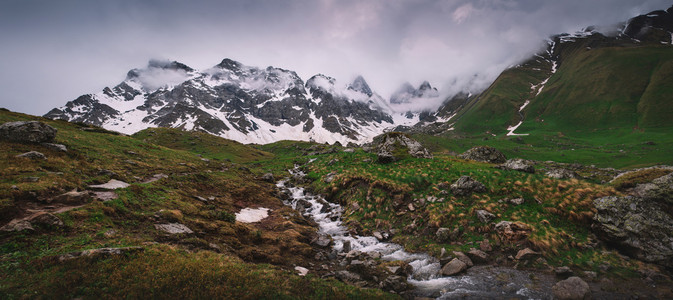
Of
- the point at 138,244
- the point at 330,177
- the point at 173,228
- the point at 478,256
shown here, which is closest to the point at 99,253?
the point at 138,244

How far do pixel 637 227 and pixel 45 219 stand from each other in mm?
32735

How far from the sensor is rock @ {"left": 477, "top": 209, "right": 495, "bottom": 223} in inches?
706

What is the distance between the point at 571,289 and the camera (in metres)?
11.9

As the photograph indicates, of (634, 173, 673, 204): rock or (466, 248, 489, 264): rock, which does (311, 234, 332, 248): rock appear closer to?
(466, 248, 489, 264): rock

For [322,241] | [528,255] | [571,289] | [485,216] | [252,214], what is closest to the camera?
[571,289]

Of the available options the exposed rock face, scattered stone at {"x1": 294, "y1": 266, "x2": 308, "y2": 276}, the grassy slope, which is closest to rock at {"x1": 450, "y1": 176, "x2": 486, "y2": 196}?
the grassy slope

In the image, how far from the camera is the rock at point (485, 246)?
52.4ft

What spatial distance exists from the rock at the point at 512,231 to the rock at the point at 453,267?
4.14m

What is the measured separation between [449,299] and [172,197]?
21262mm

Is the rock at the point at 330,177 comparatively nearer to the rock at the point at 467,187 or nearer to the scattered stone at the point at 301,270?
the rock at the point at 467,187

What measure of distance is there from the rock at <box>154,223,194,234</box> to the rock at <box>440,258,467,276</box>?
16.0 metres

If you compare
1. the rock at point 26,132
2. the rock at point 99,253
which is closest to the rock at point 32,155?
the rock at point 26,132

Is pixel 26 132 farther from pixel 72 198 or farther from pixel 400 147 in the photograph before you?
pixel 400 147

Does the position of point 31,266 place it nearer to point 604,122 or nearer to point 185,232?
point 185,232
